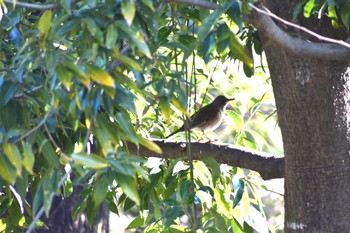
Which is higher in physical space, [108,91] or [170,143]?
[108,91]

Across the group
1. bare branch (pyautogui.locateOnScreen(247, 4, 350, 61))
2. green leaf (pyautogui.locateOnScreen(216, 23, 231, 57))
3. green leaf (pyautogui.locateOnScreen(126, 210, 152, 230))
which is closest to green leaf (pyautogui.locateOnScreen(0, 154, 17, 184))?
green leaf (pyautogui.locateOnScreen(216, 23, 231, 57))

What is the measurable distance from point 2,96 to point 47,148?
0.23m

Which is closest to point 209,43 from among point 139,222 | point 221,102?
point 139,222

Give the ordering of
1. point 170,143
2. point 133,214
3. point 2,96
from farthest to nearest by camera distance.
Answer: point 133,214, point 170,143, point 2,96

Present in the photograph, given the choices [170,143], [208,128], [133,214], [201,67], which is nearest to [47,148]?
[170,143]

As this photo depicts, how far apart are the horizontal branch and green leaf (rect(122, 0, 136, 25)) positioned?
133 centimetres

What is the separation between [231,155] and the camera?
11.9 ft

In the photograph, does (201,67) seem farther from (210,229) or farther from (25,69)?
(25,69)

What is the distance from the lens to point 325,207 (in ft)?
10.2

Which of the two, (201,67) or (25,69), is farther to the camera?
(201,67)

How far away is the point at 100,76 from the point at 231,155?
1637mm

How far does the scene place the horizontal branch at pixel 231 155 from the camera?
11.4 ft

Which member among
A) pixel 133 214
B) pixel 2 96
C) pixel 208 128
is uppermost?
pixel 2 96

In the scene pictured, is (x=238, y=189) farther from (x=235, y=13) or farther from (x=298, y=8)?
(x=235, y=13)
